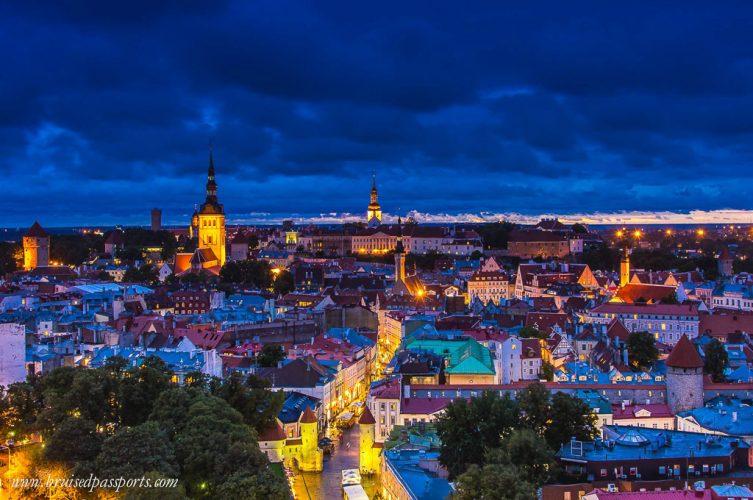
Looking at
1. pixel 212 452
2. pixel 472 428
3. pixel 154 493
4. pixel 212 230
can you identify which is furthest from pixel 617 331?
pixel 212 230

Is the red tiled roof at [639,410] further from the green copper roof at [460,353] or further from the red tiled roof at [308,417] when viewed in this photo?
the red tiled roof at [308,417]

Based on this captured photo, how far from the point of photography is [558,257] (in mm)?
120125

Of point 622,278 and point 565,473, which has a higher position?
point 622,278

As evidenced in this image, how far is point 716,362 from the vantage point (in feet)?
156

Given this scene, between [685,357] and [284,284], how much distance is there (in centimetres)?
5811

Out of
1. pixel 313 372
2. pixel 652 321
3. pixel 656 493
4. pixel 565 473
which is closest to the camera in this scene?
pixel 656 493

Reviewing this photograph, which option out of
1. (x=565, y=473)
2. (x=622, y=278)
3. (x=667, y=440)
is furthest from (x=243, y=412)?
(x=622, y=278)

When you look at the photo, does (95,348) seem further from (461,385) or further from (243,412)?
(461,385)

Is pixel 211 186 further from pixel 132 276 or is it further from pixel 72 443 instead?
pixel 72 443

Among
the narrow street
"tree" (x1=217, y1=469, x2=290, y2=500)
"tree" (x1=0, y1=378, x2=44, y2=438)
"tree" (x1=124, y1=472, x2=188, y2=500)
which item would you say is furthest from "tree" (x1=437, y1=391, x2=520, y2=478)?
"tree" (x1=0, y1=378, x2=44, y2=438)

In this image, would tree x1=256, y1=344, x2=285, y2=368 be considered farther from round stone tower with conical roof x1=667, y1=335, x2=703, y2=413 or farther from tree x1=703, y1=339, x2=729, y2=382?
tree x1=703, y1=339, x2=729, y2=382

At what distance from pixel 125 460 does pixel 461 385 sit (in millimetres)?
19416

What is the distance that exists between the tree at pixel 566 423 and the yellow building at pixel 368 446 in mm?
7699

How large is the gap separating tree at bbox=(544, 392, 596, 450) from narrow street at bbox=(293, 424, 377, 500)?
24.4ft
